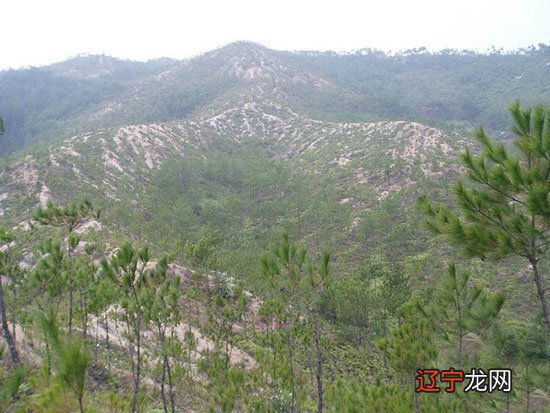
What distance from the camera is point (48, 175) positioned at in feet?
119

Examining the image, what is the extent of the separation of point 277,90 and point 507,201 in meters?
97.8

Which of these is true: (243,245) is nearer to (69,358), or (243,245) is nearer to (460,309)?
(460,309)

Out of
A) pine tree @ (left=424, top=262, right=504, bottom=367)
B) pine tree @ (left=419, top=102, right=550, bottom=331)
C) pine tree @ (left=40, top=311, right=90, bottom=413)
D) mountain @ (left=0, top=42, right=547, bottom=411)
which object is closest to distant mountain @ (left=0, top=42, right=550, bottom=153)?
mountain @ (left=0, top=42, right=547, bottom=411)

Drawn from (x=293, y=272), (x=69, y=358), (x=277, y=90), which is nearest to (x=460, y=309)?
(x=293, y=272)

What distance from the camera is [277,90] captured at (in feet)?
319

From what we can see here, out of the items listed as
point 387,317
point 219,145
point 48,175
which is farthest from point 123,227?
point 219,145

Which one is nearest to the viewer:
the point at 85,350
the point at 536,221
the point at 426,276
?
the point at 85,350

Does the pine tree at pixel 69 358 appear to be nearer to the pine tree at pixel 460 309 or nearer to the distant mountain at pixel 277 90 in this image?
the pine tree at pixel 460 309

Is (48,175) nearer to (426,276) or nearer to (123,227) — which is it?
(123,227)

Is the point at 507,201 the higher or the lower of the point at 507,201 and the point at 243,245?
the higher

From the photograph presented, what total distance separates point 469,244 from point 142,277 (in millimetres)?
5727

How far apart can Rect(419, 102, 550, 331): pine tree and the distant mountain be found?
71.1m

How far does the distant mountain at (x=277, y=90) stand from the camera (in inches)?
3346

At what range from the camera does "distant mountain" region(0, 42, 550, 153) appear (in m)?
85.0
